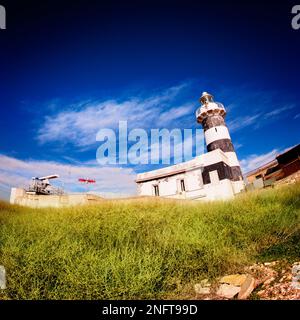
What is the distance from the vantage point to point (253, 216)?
5449mm

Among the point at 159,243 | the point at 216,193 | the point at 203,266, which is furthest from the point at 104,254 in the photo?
the point at 216,193

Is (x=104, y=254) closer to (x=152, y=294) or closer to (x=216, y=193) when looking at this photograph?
(x=152, y=294)

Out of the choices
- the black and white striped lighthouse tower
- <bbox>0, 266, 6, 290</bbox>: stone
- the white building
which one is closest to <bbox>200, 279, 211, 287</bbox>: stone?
<bbox>0, 266, 6, 290</bbox>: stone

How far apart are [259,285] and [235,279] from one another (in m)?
0.28

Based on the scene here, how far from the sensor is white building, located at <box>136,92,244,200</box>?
15781 mm

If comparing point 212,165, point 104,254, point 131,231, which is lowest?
point 104,254

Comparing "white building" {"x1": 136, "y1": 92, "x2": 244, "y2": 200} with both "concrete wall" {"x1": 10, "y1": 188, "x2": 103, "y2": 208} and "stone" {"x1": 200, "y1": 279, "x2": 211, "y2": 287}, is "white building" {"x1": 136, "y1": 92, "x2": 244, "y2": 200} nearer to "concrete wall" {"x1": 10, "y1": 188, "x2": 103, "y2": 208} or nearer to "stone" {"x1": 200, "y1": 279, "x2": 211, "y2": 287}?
"concrete wall" {"x1": 10, "y1": 188, "x2": 103, "y2": 208}

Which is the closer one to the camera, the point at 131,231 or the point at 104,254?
the point at 104,254

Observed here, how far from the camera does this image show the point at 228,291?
2586mm

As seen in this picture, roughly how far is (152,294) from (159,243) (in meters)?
1.22

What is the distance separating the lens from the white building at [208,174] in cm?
1578

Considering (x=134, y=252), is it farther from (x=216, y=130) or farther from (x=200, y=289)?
(x=216, y=130)

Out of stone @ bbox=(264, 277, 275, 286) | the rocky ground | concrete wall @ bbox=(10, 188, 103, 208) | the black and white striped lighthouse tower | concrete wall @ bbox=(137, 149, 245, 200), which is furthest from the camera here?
the black and white striped lighthouse tower

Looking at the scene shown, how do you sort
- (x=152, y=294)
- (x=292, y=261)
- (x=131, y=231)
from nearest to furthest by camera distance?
(x=152, y=294) → (x=292, y=261) → (x=131, y=231)
